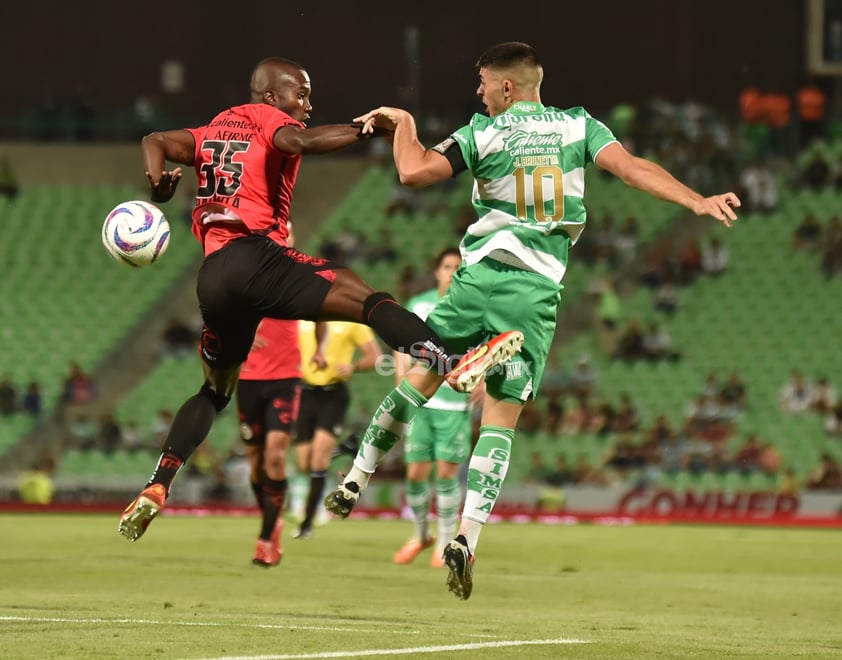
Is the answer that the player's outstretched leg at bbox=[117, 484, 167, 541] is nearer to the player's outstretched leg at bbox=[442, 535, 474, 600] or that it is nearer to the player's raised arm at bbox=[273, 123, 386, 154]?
the player's outstretched leg at bbox=[442, 535, 474, 600]

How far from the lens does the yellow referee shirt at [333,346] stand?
52.0 ft

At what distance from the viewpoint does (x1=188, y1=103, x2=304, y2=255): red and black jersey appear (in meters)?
8.50

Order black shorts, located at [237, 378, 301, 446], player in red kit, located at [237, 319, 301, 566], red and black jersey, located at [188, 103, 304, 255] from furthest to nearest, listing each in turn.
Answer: black shorts, located at [237, 378, 301, 446], player in red kit, located at [237, 319, 301, 566], red and black jersey, located at [188, 103, 304, 255]

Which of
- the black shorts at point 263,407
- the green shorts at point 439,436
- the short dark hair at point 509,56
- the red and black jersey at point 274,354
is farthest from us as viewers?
the green shorts at point 439,436

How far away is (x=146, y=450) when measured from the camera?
997 inches

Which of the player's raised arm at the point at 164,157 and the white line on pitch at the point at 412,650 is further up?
the player's raised arm at the point at 164,157

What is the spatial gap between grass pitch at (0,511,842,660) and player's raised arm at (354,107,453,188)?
245 cm

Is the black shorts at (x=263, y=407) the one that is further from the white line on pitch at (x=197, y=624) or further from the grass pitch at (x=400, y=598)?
the white line on pitch at (x=197, y=624)

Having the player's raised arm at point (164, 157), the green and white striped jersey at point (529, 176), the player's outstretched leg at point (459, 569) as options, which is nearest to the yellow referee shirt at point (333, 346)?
the player's raised arm at point (164, 157)

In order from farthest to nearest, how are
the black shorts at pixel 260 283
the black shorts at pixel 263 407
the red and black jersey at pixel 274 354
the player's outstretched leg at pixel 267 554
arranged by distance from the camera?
the red and black jersey at pixel 274 354, the black shorts at pixel 263 407, the player's outstretched leg at pixel 267 554, the black shorts at pixel 260 283

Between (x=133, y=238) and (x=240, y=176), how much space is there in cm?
79

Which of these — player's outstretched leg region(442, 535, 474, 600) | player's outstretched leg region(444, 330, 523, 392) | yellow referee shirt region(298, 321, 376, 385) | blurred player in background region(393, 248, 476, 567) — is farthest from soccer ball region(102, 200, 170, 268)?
yellow referee shirt region(298, 321, 376, 385)

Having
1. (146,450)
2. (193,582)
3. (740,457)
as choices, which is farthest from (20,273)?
(193,582)

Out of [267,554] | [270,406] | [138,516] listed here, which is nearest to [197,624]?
[138,516]
